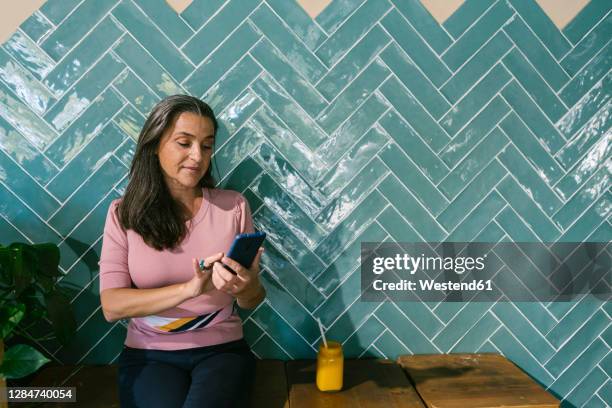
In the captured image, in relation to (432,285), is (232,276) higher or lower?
higher

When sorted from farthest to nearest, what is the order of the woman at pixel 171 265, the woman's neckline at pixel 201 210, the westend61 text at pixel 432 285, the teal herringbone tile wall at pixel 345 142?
1. the westend61 text at pixel 432 285
2. the teal herringbone tile wall at pixel 345 142
3. the woman's neckline at pixel 201 210
4. the woman at pixel 171 265

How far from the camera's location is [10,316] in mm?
1107

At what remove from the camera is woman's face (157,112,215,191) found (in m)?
1.24

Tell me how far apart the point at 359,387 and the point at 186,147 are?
0.86 metres

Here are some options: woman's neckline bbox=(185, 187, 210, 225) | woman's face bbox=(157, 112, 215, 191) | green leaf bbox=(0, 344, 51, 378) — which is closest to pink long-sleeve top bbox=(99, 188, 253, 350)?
woman's neckline bbox=(185, 187, 210, 225)

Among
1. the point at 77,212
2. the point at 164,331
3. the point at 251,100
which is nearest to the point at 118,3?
the point at 251,100

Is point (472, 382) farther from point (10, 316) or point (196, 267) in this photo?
point (10, 316)

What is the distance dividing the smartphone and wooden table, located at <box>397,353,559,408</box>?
662mm

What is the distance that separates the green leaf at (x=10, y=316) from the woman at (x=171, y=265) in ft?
0.62

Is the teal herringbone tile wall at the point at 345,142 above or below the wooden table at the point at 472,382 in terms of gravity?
above

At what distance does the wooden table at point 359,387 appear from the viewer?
1291 mm

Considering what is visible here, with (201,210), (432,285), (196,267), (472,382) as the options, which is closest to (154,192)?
(201,210)

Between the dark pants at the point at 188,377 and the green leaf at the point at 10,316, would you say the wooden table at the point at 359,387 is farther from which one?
the green leaf at the point at 10,316

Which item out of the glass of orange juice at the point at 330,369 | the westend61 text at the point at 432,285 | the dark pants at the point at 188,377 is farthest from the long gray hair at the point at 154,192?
the westend61 text at the point at 432,285
